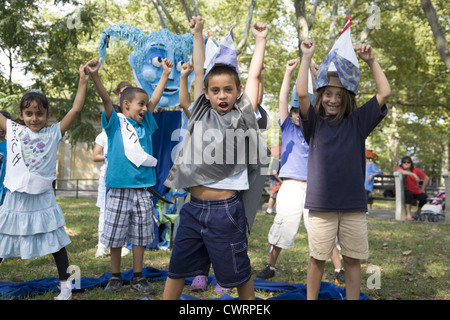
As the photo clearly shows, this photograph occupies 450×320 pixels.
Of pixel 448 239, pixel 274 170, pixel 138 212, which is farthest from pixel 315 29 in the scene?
pixel 138 212

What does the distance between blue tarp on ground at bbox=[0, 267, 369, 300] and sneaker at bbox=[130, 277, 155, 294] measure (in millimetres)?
303

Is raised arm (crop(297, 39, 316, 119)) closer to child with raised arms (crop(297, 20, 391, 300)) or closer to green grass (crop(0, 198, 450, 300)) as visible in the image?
child with raised arms (crop(297, 20, 391, 300))

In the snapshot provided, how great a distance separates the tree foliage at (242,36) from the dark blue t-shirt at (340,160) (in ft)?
23.6

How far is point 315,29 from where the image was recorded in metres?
17.9

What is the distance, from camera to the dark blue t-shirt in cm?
303

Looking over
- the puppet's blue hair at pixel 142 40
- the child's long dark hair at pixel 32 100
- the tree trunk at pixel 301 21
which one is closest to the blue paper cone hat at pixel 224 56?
the child's long dark hair at pixel 32 100

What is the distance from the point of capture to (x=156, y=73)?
5.38 m

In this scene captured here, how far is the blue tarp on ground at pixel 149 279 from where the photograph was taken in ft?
11.8

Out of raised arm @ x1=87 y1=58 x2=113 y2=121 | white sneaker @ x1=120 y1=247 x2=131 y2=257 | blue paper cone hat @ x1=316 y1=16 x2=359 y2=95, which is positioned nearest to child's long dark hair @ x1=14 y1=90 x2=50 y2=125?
raised arm @ x1=87 y1=58 x2=113 y2=121

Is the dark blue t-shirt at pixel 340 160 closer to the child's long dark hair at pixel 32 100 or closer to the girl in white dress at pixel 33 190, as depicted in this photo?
the girl in white dress at pixel 33 190

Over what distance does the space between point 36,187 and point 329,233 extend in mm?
2365

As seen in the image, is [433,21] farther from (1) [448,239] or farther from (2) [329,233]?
(2) [329,233]

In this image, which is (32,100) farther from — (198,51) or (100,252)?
(100,252)

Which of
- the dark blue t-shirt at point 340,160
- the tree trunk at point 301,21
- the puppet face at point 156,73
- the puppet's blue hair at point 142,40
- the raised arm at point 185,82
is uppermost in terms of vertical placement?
the tree trunk at point 301,21
